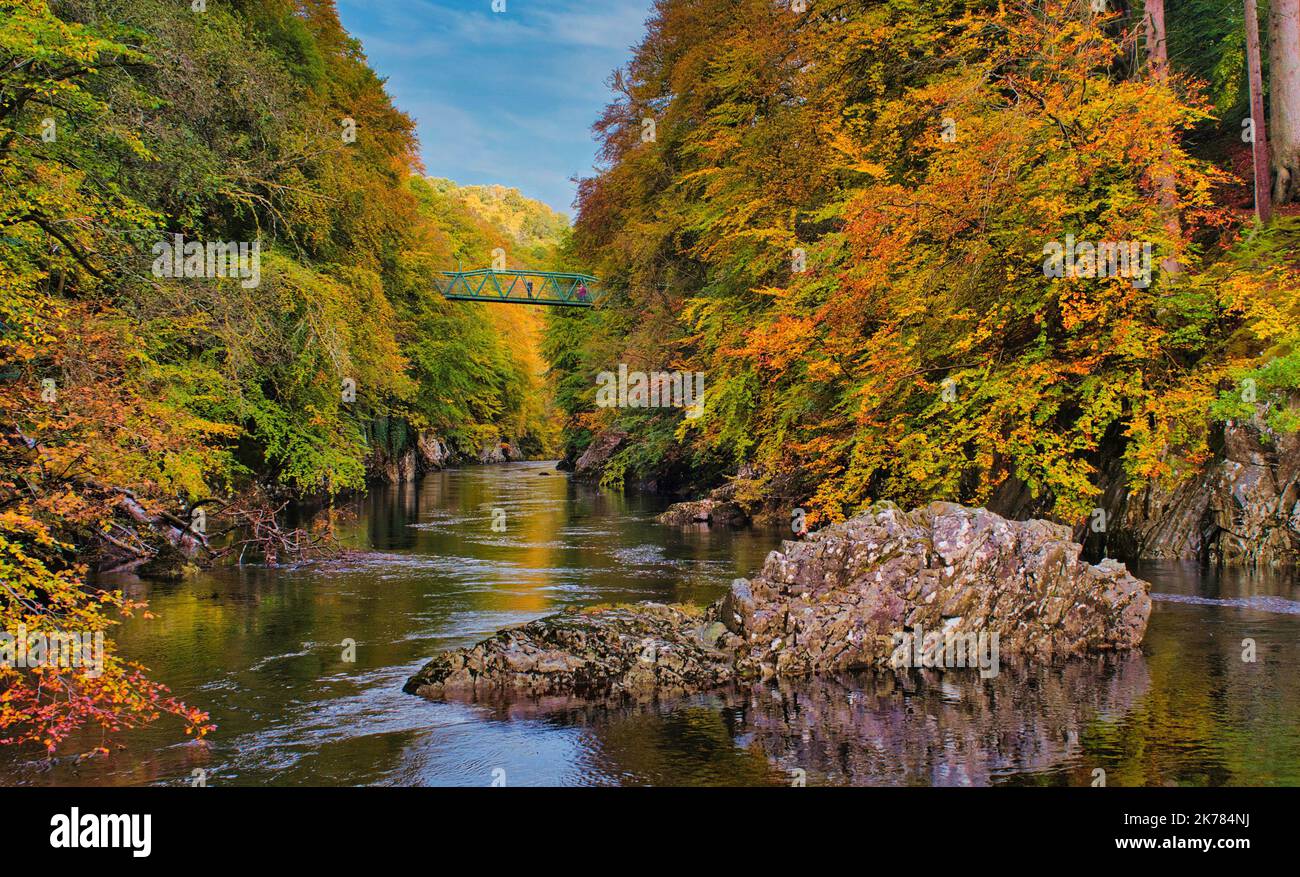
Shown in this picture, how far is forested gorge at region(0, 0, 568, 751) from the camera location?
8430 mm

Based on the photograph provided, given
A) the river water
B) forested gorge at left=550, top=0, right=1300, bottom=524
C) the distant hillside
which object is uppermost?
the distant hillside

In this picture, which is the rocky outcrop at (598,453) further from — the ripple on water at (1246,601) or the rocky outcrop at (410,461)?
the ripple on water at (1246,601)

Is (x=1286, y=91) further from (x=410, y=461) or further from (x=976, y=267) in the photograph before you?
(x=410, y=461)

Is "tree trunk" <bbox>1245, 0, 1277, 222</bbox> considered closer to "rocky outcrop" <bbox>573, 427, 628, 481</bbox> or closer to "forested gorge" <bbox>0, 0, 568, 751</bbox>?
"forested gorge" <bbox>0, 0, 568, 751</bbox>

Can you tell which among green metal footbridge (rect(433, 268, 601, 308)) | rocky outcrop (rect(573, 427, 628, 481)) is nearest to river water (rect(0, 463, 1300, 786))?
rocky outcrop (rect(573, 427, 628, 481))

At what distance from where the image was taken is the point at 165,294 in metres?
15.7

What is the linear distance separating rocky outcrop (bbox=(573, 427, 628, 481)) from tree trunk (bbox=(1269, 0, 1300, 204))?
28400 mm

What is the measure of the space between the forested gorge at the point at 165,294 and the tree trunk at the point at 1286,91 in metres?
19.0

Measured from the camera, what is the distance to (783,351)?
1897 cm

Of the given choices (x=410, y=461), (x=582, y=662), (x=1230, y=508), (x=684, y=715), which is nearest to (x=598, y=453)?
(x=410, y=461)

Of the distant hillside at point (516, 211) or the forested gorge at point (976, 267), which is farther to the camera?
the distant hillside at point (516, 211)

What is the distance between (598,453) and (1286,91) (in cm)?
3162

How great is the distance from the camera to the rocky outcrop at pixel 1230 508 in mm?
14047

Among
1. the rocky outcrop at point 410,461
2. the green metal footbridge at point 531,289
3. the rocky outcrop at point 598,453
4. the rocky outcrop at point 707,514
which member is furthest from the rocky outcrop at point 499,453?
the rocky outcrop at point 707,514
